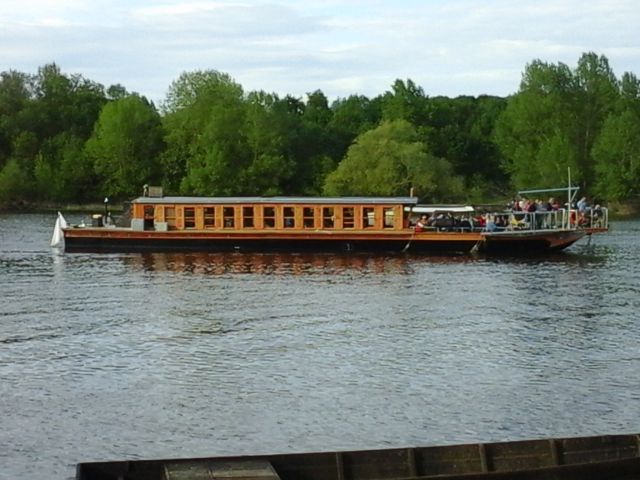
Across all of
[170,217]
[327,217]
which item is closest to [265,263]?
[327,217]

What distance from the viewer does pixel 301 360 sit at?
106 ft

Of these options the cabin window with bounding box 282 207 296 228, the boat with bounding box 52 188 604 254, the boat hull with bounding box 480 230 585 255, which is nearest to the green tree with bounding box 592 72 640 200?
the boat with bounding box 52 188 604 254

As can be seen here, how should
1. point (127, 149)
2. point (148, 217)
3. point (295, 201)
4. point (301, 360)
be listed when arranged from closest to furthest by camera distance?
point (301, 360) → point (295, 201) → point (148, 217) → point (127, 149)

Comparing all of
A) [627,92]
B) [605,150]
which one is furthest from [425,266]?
[627,92]

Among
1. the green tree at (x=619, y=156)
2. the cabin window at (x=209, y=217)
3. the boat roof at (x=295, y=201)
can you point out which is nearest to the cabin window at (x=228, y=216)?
the boat roof at (x=295, y=201)

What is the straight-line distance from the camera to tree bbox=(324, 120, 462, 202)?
118 m

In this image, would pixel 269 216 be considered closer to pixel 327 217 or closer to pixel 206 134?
pixel 327 217

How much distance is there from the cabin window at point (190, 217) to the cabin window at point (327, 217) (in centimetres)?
764

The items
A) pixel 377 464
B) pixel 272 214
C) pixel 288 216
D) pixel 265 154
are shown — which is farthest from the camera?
pixel 265 154

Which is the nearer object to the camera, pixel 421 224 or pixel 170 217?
pixel 421 224

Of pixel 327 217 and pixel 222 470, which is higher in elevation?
pixel 327 217

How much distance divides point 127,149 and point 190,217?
2883 inches

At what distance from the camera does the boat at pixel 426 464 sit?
16969mm

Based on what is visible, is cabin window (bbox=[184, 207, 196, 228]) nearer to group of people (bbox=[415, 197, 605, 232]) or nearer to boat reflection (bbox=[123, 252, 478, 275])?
boat reflection (bbox=[123, 252, 478, 275])
